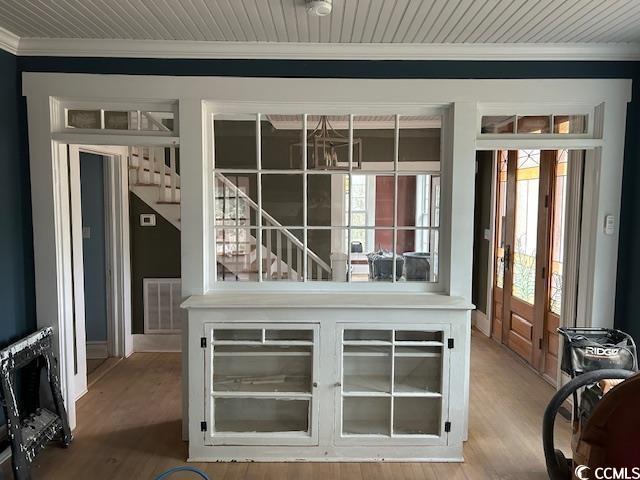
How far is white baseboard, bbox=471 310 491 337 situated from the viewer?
17.4 feet

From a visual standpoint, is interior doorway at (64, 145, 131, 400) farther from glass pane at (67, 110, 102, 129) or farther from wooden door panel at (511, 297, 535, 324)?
wooden door panel at (511, 297, 535, 324)

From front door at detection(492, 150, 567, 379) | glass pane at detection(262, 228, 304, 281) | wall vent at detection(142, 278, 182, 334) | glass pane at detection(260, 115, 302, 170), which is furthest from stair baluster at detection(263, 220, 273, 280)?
front door at detection(492, 150, 567, 379)

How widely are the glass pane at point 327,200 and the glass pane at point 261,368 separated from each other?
88 cm

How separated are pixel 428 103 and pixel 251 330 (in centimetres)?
184

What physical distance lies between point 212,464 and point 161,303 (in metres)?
2.20

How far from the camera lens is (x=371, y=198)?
121 inches

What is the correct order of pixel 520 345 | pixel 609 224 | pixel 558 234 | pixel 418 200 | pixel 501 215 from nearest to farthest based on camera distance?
Result: pixel 609 224 < pixel 418 200 < pixel 558 234 < pixel 520 345 < pixel 501 215

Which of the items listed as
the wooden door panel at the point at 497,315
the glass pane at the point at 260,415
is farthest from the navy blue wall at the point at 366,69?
the wooden door panel at the point at 497,315

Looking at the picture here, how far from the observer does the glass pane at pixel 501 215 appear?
496 cm

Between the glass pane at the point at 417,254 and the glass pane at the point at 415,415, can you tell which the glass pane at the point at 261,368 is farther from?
the glass pane at the point at 417,254

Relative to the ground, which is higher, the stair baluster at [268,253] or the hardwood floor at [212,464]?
the stair baluster at [268,253]

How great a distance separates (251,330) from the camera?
2.80m

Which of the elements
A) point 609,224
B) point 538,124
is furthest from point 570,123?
point 609,224

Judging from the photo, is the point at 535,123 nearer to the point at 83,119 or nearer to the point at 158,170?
the point at 83,119
